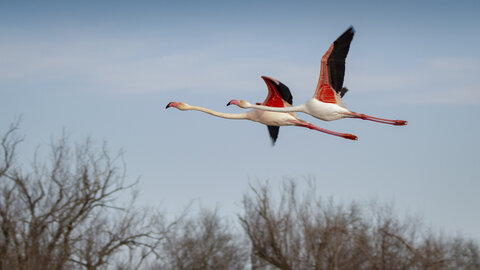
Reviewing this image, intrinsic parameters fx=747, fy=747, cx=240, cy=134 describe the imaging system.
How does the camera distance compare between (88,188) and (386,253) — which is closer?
(88,188)

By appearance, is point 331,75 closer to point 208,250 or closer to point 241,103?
point 241,103

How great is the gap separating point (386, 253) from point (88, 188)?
39.2 ft

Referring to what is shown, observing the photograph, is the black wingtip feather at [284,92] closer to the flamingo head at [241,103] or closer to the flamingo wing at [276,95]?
the flamingo wing at [276,95]

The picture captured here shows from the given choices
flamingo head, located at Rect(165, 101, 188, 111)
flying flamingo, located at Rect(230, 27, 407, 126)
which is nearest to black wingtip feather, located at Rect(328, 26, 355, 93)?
flying flamingo, located at Rect(230, 27, 407, 126)

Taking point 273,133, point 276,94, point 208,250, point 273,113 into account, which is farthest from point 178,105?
point 208,250

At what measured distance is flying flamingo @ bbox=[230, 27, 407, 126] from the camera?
13.0 metres

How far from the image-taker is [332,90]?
43.5 feet

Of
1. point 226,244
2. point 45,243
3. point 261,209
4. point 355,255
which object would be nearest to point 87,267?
point 45,243

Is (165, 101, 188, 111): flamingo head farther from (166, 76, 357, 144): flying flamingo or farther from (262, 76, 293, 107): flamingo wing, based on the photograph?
(262, 76, 293, 107): flamingo wing

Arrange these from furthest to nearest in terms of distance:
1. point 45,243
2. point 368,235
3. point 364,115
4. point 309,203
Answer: point 368,235 < point 309,203 < point 45,243 < point 364,115

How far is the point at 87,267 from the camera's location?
24.2m

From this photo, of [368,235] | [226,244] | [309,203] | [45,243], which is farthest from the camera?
[226,244]

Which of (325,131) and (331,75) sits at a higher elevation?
(331,75)

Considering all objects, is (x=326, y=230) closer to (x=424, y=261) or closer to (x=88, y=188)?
(x=424, y=261)
